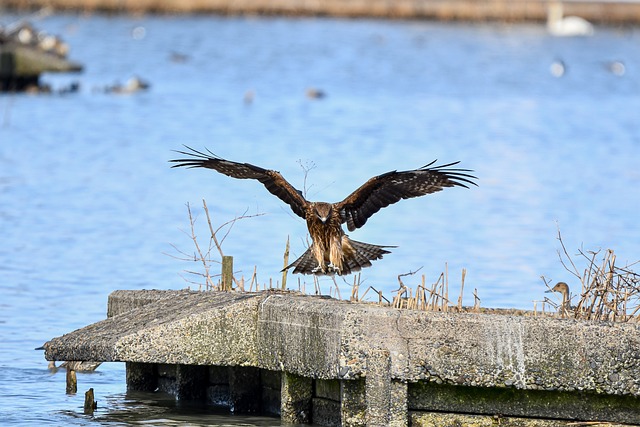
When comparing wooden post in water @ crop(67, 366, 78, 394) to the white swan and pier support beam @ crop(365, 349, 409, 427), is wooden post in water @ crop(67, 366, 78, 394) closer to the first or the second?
pier support beam @ crop(365, 349, 409, 427)

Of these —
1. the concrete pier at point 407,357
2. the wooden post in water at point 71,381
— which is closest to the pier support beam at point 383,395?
the concrete pier at point 407,357

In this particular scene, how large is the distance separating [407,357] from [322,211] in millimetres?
1459

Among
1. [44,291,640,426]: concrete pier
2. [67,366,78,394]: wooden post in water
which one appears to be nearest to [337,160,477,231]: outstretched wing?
[44,291,640,426]: concrete pier

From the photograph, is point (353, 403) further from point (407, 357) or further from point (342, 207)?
point (342, 207)

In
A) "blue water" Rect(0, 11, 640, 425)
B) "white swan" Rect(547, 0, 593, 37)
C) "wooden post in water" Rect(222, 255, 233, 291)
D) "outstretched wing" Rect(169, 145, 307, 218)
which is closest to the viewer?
"outstretched wing" Rect(169, 145, 307, 218)

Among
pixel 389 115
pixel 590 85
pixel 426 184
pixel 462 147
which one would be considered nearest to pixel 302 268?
pixel 426 184

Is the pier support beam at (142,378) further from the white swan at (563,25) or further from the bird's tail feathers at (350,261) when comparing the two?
the white swan at (563,25)

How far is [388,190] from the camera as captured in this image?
941cm

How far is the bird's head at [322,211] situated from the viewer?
363 inches

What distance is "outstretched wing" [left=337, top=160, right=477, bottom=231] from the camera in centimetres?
930

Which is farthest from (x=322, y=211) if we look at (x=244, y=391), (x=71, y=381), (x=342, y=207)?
(x=71, y=381)

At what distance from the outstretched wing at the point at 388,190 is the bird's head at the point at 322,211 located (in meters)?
0.10

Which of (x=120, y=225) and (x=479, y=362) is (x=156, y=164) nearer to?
(x=120, y=225)

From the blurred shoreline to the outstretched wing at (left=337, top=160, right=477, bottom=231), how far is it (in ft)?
218
